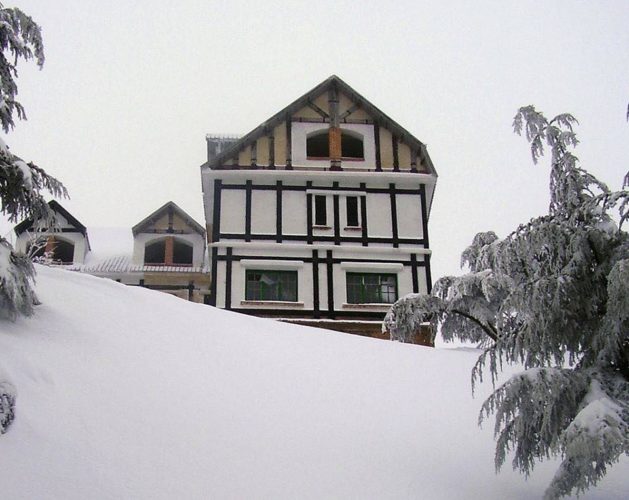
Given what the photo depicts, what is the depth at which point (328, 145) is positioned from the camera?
25656 mm

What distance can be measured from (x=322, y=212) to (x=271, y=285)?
10.6 ft

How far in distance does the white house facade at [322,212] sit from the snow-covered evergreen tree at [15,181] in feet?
43.0

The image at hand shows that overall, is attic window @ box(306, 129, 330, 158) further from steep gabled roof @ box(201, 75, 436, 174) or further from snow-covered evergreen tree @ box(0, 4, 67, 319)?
snow-covered evergreen tree @ box(0, 4, 67, 319)

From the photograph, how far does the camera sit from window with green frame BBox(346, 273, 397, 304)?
76.3 ft

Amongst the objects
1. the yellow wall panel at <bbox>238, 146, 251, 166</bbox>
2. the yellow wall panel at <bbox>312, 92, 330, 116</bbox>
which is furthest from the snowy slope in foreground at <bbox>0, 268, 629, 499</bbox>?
the yellow wall panel at <bbox>312, 92, 330, 116</bbox>

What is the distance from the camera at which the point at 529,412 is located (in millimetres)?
8016

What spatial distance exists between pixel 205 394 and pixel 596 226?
5.88 meters

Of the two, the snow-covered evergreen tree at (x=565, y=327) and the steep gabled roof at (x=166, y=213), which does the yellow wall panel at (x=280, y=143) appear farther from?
the snow-covered evergreen tree at (x=565, y=327)

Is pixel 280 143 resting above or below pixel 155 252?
above

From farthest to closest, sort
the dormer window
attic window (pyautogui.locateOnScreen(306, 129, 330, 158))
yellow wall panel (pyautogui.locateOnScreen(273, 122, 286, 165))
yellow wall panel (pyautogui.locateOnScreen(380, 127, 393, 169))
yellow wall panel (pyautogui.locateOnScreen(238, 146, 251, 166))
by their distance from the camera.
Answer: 1. attic window (pyautogui.locateOnScreen(306, 129, 330, 158))
2. the dormer window
3. yellow wall panel (pyautogui.locateOnScreen(380, 127, 393, 169))
4. yellow wall panel (pyautogui.locateOnScreen(273, 122, 286, 165))
5. yellow wall panel (pyautogui.locateOnScreen(238, 146, 251, 166))

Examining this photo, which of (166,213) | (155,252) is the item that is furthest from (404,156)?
(155,252)

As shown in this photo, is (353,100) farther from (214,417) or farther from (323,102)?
(214,417)

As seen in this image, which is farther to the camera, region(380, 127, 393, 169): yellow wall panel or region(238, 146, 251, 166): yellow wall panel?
region(380, 127, 393, 169): yellow wall panel

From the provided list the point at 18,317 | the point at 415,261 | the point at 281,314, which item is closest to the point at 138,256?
the point at 281,314
